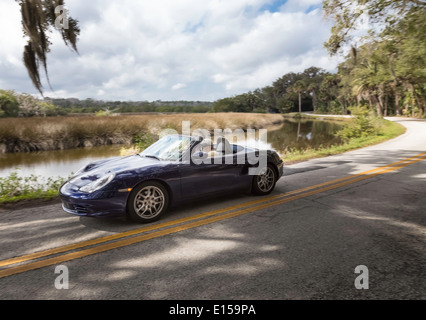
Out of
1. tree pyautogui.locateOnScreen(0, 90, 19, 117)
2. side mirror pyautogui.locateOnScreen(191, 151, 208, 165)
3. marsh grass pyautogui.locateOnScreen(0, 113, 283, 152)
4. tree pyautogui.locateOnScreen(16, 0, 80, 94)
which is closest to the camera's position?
side mirror pyautogui.locateOnScreen(191, 151, 208, 165)

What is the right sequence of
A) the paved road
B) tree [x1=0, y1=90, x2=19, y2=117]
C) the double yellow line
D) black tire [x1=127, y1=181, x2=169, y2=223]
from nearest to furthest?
the paved road
the double yellow line
black tire [x1=127, y1=181, x2=169, y2=223]
tree [x1=0, y1=90, x2=19, y2=117]

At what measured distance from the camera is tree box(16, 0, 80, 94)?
688 cm

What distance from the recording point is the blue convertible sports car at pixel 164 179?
4.07 m

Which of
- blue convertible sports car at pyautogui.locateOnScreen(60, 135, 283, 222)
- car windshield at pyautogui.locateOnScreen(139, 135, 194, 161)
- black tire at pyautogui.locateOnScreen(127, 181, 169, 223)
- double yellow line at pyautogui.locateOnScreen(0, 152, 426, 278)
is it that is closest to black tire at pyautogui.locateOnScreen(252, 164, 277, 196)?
blue convertible sports car at pyautogui.locateOnScreen(60, 135, 283, 222)

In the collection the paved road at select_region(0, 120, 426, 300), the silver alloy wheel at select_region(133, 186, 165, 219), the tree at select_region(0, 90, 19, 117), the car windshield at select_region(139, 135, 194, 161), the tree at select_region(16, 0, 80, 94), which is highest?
the tree at select_region(0, 90, 19, 117)

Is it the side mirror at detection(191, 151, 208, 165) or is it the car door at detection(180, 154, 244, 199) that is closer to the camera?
the car door at detection(180, 154, 244, 199)

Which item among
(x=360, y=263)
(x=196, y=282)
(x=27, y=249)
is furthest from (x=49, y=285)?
(x=360, y=263)

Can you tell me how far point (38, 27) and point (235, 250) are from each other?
24.0ft

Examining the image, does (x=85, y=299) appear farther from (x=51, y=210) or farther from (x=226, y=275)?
(x=51, y=210)

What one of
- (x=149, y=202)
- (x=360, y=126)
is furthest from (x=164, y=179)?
(x=360, y=126)

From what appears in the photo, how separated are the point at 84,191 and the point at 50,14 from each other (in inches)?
222

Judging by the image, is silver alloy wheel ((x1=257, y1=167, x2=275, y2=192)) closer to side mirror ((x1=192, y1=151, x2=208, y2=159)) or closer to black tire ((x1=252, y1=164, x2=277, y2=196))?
black tire ((x1=252, y1=164, x2=277, y2=196))

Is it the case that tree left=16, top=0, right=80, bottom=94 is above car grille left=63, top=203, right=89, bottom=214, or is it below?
above

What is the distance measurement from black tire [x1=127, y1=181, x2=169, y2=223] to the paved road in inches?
6.5
